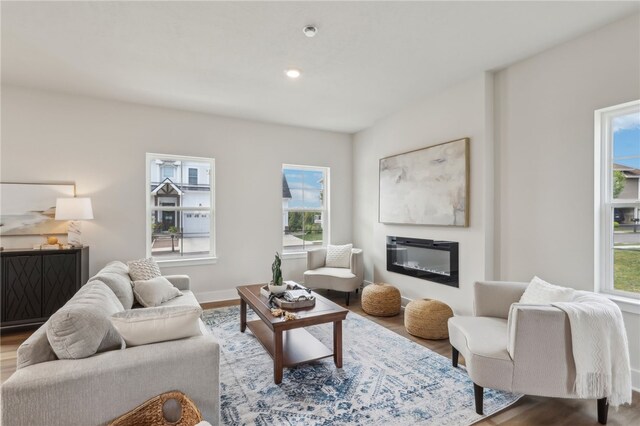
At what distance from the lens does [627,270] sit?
2439 mm

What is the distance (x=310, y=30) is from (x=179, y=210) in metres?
3.15

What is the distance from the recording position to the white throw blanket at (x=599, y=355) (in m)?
1.80

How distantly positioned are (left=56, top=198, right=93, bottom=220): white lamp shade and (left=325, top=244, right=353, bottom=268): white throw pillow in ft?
10.5

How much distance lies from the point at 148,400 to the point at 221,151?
12.0ft

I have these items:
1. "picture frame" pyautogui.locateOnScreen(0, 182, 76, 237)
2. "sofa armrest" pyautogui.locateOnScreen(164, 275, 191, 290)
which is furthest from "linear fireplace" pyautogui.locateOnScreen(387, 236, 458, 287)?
"picture frame" pyautogui.locateOnScreen(0, 182, 76, 237)

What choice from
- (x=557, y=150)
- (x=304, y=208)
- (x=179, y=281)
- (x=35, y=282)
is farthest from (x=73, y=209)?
(x=557, y=150)

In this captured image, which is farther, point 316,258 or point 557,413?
point 316,258

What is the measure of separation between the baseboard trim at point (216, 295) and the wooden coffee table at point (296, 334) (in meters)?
1.61

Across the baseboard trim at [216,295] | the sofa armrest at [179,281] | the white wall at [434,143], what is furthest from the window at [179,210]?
the white wall at [434,143]

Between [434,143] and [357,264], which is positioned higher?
[434,143]

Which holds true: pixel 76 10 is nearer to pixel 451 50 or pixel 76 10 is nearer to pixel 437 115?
pixel 451 50

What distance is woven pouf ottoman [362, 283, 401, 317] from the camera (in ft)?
12.8

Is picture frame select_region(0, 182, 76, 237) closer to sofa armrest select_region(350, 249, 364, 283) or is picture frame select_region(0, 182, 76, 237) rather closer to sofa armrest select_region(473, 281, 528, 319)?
sofa armrest select_region(350, 249, 364, 283)

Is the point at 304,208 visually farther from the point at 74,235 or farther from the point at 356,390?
the point at 356,390
